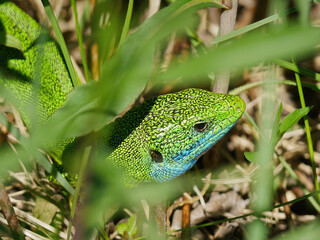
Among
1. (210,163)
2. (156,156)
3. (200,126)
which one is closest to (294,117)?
(200,126)

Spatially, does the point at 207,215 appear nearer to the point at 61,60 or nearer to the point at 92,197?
the point at 61,60

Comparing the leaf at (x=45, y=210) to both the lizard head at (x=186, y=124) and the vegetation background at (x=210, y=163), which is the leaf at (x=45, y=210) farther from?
the lizard head at (x=186, y=124)

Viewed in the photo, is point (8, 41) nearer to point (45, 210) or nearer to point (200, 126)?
point (200, 126)

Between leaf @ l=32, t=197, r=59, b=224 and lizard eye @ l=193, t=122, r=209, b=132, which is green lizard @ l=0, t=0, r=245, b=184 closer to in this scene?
lizard eye @ l=193, t=122, r=209, b=132

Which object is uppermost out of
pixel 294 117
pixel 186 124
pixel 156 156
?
pixel 186 124

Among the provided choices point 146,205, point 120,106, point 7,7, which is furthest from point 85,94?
point 7,7

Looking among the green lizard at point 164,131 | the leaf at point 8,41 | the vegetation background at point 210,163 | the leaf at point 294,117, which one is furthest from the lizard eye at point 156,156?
the leaf at point 8,41

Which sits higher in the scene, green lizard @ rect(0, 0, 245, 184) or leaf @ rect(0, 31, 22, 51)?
leaf @ rect(0, 31, 22, 51)

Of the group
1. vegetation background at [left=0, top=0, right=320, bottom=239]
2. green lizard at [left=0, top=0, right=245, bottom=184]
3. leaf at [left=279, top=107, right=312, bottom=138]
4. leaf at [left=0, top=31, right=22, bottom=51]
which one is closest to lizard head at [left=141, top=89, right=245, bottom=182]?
green lizard at [left=0, top=0, right=245, bottom=184]

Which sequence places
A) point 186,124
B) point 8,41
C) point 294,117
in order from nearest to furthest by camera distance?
point 294,117
point 8,41
point 186,124
